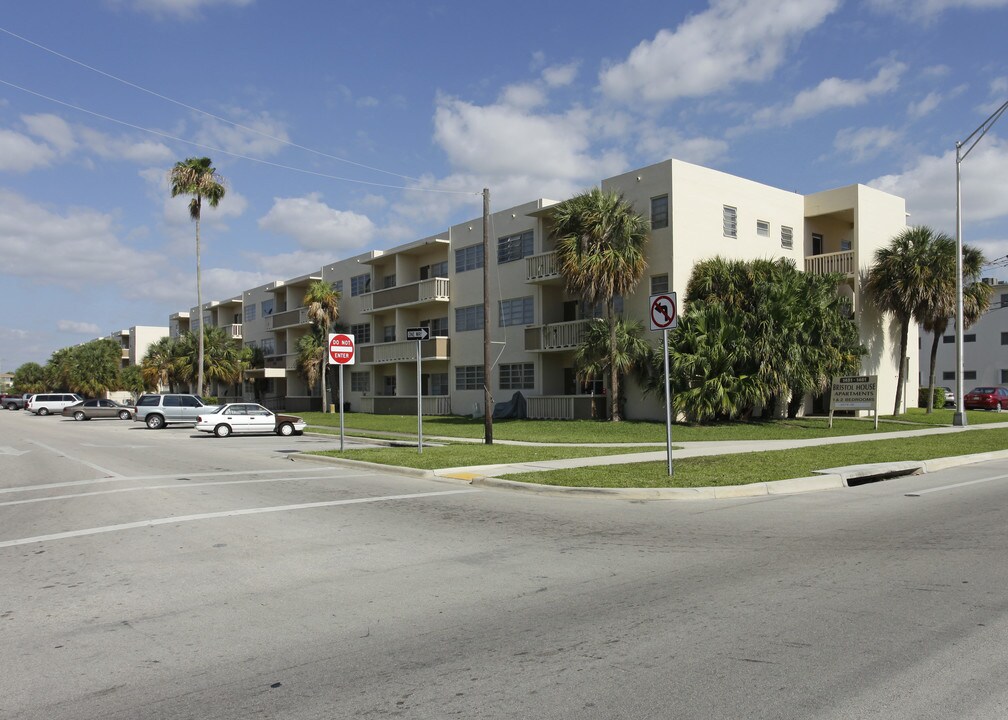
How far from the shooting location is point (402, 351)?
42.6m

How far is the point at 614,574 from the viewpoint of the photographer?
712 centimetres

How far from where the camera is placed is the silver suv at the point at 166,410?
40219 mm

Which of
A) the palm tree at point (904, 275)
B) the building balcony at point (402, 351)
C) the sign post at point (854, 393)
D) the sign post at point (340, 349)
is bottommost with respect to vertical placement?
the sign post at point (854, 393)

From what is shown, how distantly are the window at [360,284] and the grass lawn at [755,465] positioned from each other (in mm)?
34210

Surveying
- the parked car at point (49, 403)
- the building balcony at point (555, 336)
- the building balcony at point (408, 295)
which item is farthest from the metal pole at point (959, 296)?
the parked car at point (49, 403)

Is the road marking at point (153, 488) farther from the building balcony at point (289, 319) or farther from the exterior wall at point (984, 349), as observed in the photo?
the exterior wall at point (984, 349)

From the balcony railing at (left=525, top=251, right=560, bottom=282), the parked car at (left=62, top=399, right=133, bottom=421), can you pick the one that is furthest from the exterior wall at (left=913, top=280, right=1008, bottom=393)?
the parked car at (left=62, top=399, right=133, bottom=421)

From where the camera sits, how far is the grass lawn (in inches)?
523

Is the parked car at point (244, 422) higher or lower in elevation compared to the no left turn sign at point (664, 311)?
lower

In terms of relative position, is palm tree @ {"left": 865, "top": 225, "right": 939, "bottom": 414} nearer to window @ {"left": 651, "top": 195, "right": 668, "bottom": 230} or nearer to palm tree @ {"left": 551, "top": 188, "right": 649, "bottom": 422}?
window @ {"left": 651, "top": 195, "right": 668, "bottom": 230}

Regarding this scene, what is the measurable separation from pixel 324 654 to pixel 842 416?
31383 millimetres

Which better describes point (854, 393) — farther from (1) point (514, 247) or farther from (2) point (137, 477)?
→ (2) point (137, 477)

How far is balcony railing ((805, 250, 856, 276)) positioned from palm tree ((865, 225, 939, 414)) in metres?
1.04

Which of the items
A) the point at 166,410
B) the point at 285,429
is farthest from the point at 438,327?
the point at 166,410
